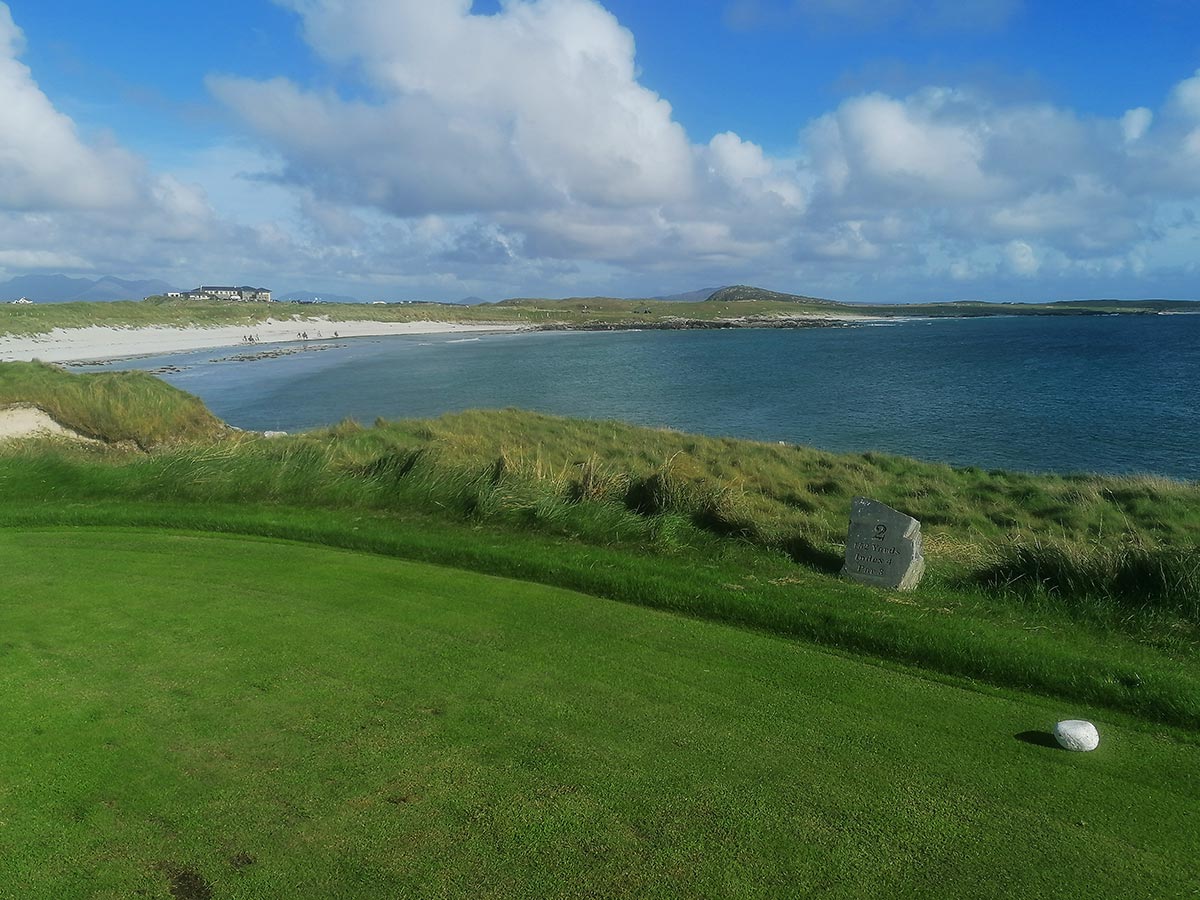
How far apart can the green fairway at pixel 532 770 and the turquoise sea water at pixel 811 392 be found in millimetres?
25796

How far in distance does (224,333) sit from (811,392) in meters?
73.3

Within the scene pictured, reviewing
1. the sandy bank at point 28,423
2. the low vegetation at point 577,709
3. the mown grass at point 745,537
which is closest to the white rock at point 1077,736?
the low vegetation at point 577,709

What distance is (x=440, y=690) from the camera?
18.0 feet

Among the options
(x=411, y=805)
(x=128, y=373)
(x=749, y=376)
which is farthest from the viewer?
(x=749, y=376)

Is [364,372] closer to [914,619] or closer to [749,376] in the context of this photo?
[749,376]

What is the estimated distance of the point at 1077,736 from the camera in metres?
4.71

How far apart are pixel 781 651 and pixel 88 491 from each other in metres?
11.2

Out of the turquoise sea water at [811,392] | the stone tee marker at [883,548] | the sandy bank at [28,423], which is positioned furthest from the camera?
the turquoise sea water at [811,392]

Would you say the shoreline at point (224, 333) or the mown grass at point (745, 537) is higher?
the shoreline at point (224, 333)

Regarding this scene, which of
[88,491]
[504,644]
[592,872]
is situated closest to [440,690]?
[504,644]

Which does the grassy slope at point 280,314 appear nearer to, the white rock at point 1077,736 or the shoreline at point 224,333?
the shoreline at point 224,333

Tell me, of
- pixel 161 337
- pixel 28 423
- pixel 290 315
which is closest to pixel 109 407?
pixel 28 423

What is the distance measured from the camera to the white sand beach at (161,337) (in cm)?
6662

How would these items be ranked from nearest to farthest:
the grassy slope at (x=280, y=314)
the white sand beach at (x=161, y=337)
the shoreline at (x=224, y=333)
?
1. the white sand beach at (x=161, y=337)
2. the shoreline at (x=224, y=333)
3. the grassy slope at (x=280, y=314)
